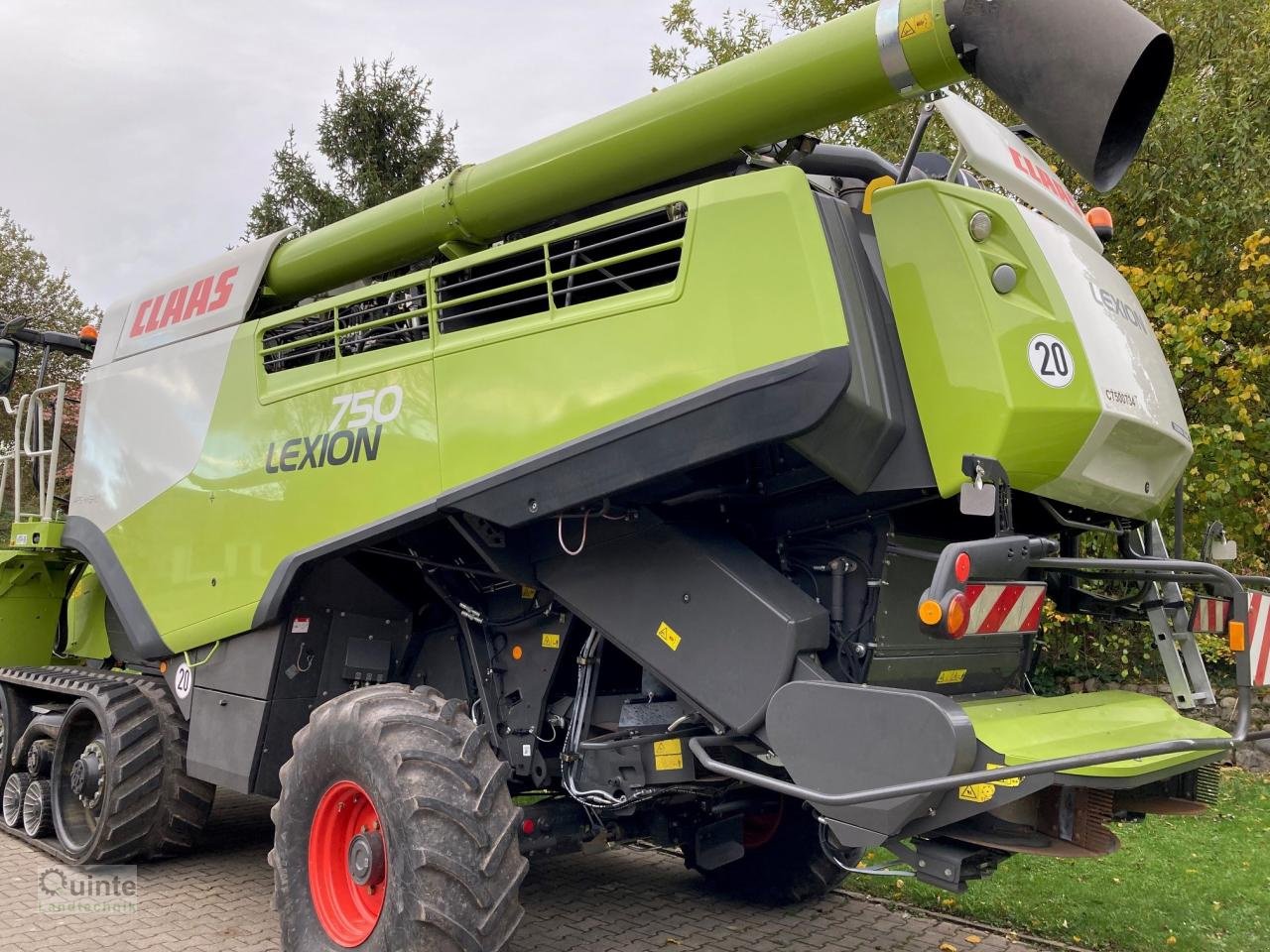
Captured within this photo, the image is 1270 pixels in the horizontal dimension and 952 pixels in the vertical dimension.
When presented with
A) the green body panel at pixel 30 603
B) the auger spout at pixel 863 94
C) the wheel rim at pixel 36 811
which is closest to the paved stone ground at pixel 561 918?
the wheel rim at pixel 36 811

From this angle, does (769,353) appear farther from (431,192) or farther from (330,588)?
(330,588)

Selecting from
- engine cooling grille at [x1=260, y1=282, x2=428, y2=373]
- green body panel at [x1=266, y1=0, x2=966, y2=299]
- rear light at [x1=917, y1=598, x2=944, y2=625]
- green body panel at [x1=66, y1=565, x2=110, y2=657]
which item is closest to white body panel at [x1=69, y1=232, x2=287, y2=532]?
engine cooling grille at [x1=260, y1=282, x2=428, y2=373]

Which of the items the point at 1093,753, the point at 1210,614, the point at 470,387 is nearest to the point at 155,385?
the point at 470,387

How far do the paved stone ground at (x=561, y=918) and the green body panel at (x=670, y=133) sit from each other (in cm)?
311

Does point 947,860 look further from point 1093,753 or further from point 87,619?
point 87,619

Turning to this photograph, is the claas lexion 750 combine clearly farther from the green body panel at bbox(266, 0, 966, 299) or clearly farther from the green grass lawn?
the green grass lawn

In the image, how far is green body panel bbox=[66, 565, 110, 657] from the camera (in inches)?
247

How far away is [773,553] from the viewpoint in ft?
11.9

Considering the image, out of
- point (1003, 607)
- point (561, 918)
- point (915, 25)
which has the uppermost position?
point (915, 25)

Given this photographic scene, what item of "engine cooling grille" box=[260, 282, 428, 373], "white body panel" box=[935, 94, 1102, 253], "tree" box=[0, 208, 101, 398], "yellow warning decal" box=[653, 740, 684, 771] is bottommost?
"yellow warning decal" box=[653, 740, 684, 771]

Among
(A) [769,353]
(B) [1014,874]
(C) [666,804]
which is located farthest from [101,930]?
(B) [1014,874]

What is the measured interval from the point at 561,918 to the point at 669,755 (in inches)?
69.4

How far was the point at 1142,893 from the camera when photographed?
5.29 m

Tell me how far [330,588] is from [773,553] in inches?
80.2
